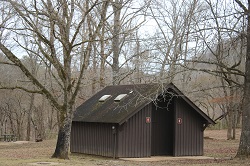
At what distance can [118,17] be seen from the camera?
1373 inches

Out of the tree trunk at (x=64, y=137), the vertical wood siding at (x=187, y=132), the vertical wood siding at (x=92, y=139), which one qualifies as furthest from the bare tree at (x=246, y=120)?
the tree trunk at (x=64, y=137)

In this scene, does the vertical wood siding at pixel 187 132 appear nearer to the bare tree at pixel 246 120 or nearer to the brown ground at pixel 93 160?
the brown ground at pixel 93 160

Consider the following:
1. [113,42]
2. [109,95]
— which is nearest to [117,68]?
[113,42]

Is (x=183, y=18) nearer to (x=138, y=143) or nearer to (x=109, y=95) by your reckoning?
(x=109, y=95)

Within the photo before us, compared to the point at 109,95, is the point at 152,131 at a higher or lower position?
lower

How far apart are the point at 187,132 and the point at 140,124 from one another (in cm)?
295

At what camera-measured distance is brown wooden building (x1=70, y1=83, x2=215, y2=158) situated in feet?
69.9

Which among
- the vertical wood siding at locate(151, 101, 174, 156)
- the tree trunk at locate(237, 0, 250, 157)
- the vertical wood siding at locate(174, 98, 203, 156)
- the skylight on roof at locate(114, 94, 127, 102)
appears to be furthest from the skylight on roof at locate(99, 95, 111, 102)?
the tree trunk at locate(237, 0, 250, 157)

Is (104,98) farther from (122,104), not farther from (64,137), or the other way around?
(64,137)

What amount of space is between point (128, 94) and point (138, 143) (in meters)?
2.72

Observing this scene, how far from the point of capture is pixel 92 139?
23.0 m

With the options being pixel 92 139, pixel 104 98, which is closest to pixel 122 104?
pixel 104 98

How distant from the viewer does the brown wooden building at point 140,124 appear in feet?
69.9

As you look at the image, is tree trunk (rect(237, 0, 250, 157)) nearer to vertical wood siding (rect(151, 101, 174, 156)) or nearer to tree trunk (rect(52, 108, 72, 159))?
vertical wood siding (rect(151, 101, 174, 156))
